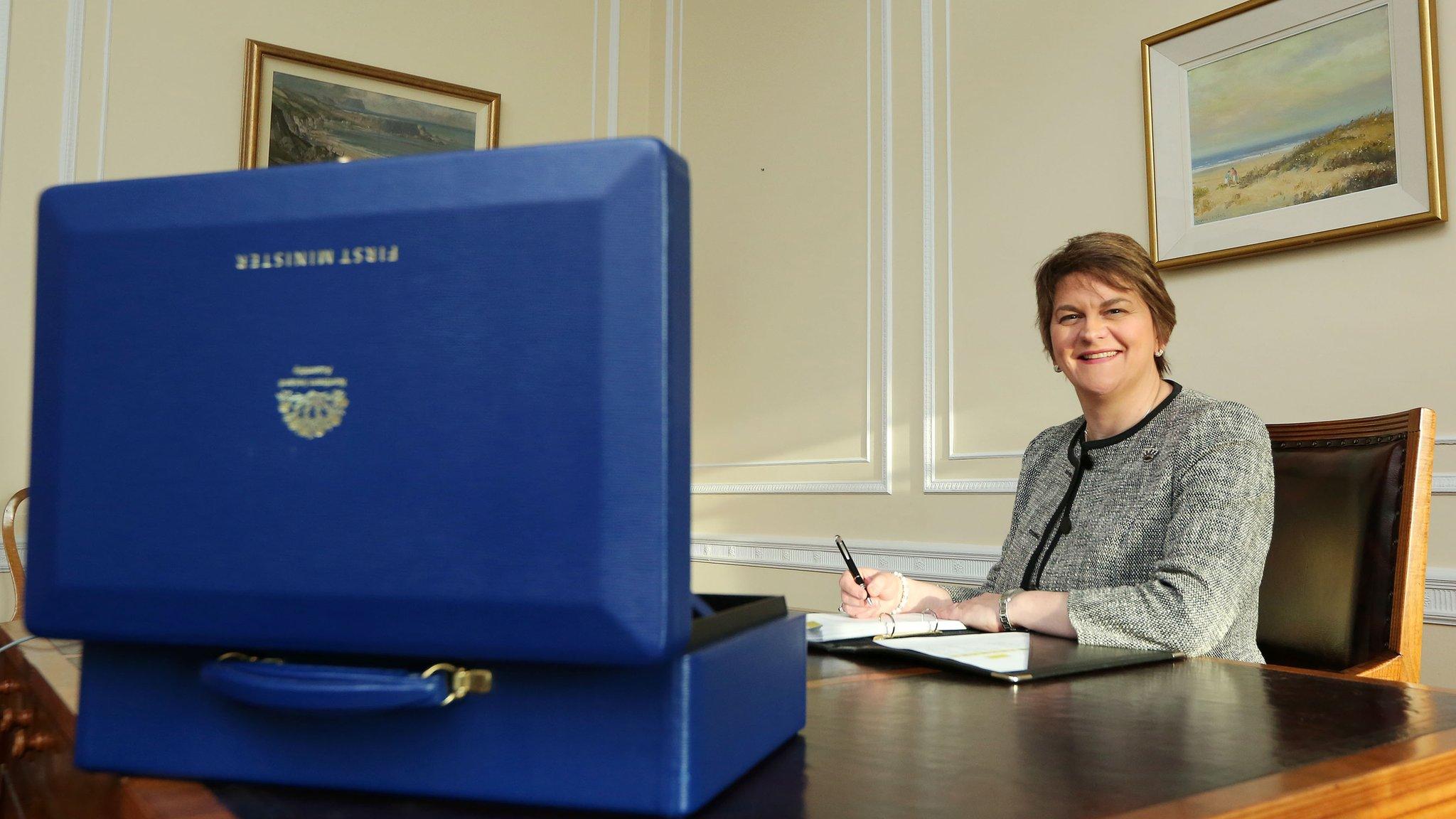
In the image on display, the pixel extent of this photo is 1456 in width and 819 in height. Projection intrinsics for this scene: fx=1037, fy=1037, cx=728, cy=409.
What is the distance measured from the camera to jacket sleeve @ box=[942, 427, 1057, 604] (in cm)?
203

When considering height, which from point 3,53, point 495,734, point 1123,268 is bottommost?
point 495,734

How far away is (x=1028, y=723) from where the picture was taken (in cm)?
76

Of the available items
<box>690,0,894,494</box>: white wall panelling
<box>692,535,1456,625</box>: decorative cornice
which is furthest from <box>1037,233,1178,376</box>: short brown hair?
<box>690,0,894,494</box>: white wall panelling

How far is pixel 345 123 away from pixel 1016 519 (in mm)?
3520

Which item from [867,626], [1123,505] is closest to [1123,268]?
[1123,505]

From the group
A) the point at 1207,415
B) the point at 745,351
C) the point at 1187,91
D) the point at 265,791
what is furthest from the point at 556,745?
the point at 745,351

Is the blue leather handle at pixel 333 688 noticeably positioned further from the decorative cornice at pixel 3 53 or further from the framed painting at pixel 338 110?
the decorative cornice at pixel 3 53

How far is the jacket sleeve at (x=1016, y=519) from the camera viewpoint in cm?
203

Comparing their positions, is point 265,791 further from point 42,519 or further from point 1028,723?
point 1028,723

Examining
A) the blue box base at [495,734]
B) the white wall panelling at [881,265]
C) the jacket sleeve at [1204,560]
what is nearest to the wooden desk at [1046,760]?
the blue box base at [495,734]

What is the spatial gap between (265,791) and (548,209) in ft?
1.13

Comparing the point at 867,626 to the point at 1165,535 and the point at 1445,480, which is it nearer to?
the point at 1165,535

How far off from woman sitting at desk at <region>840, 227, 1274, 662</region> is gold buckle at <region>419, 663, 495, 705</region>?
114 centimetres

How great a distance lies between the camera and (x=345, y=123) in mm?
4438
